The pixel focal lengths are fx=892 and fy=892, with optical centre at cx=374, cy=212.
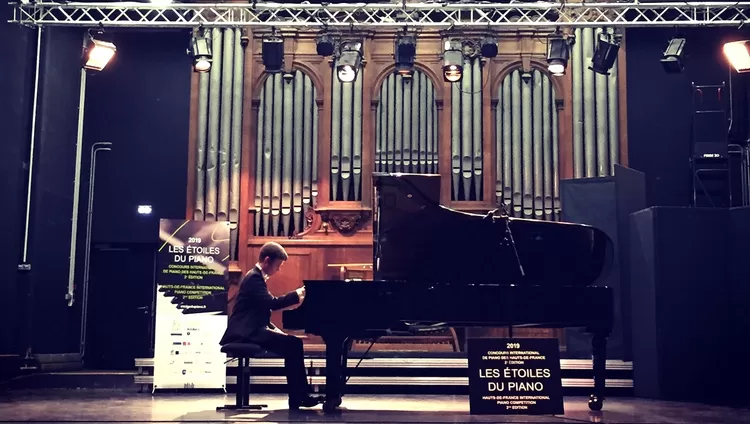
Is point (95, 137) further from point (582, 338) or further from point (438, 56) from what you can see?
point (582, 338)

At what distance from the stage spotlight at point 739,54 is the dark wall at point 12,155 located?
6.81m

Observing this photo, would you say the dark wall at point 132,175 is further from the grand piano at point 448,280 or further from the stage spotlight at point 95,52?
the grand piano at point 448,280

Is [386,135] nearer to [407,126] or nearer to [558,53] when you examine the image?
[407,126]

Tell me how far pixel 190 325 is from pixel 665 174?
5697 mm

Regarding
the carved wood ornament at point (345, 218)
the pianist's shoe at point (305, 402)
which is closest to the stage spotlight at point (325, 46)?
the carved wood ornament at point (345, 218)

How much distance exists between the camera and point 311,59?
33.8 feet

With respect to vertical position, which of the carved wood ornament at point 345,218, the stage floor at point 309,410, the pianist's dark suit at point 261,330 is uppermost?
the carved wood ornament at point 345,218

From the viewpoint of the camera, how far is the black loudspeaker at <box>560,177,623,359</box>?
8.22m

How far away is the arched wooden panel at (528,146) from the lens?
32.7 ft

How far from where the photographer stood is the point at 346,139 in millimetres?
10047

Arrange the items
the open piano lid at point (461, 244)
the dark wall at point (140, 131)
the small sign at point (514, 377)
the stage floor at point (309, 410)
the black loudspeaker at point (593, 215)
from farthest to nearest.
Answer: the dark wall at point (140, 131), the black loudspeaker at point (593, 215), the open piano lid at point (461, 244), the small sign at point (514, 377), the stage floor at point (309, 410)

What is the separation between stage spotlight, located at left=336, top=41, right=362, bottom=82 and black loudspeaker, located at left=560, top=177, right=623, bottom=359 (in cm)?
246

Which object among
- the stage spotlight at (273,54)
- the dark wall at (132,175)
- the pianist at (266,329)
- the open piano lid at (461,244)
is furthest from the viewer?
the dark wall at (132,175)

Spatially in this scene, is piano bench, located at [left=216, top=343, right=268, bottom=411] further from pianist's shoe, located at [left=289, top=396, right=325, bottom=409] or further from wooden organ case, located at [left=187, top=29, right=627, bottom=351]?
wooden organ case, located at [left=187, top=29, right=627, bottom=351]
